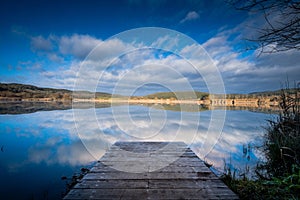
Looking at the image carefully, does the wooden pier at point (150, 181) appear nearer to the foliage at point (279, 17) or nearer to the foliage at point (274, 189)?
the foliage at point (274, 189)

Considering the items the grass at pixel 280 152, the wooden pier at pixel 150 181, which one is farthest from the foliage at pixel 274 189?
the wooden pier at pixel 150 181

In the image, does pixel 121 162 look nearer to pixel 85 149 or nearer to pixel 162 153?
pixel 162 153

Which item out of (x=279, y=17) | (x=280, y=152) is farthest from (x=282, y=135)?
(x=279, y=17)

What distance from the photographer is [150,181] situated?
2.86 meters

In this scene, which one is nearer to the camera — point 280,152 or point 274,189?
point 274,189

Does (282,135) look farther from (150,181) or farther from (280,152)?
(150,181)

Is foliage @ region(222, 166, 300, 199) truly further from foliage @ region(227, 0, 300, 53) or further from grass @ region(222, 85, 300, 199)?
foliage @ region(227, 0, 300, 53)

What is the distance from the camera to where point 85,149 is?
8.20m

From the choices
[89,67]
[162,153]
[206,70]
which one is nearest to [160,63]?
[206,70]

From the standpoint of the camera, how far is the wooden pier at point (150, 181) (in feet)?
7.92

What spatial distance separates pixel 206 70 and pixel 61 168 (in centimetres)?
587

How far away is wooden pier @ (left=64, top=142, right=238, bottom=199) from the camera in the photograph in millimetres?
2414

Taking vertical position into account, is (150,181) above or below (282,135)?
below

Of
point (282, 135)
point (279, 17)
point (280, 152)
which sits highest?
point (279, 17)
